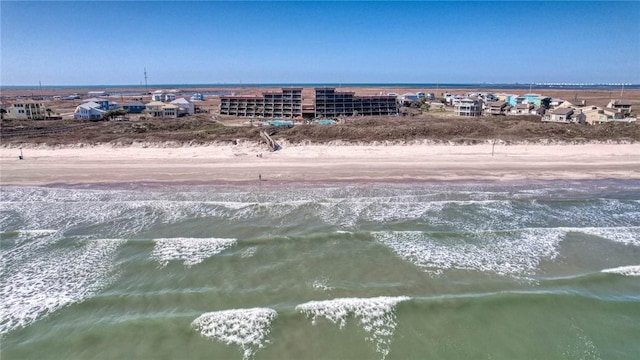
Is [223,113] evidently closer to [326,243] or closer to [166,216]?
[166,216]

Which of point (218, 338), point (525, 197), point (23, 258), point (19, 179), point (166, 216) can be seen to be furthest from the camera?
point (19, 179)

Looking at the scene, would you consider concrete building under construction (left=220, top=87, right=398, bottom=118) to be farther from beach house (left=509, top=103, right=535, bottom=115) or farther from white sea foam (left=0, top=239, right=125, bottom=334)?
white sea foam (left=0, top=239, right=125, bottom=334)

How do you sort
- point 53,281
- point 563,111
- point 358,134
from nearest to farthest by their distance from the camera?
point 53,281 → point 358,134 → point 563,111

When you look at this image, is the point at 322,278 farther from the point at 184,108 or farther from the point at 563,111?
the point at 184,108

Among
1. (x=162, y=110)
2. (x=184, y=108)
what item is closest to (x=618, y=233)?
(x=162, y=110)

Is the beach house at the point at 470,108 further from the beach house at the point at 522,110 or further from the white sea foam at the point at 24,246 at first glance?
the white sea foam at the point at 24,246

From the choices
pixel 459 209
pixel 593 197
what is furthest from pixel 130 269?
pixel 593 197

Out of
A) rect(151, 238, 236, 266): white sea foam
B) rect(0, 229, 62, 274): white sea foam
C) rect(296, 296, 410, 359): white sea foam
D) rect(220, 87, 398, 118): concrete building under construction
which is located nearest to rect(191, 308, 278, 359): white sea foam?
rect(296, 296, 410, 359): white sea foam
